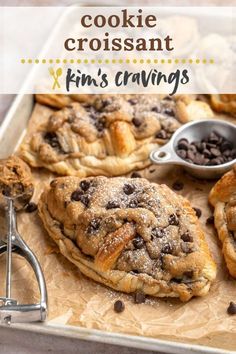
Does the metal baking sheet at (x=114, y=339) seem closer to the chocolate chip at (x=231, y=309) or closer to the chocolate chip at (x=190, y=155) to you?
the chocolate chip at (x=231, y=309)

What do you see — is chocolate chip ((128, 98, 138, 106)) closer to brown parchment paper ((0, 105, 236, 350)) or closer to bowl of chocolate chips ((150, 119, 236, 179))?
bowl of chocolate chips ((150, 119, 236, 179))

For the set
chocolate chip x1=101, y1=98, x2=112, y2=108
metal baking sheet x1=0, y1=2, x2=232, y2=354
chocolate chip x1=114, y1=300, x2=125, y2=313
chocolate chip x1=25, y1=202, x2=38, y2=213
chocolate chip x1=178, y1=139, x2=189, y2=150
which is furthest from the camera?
chocolate chip x1=101, y1=98, x2=112, y2=108

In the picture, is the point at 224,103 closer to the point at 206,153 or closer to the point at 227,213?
the point at 206,153

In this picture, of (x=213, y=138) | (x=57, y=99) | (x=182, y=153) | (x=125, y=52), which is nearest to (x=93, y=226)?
(x=182, y=153)

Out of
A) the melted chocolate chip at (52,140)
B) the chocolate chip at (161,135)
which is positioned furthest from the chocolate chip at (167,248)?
the melted chocolate chip at (52,140)

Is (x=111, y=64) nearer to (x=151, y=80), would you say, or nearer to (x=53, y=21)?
(x=151, y=80)

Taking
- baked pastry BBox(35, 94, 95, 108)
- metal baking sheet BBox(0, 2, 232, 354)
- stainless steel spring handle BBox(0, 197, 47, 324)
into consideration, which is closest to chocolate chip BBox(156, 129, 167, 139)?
baked pastry BBox(35, 94, 95, 108)
